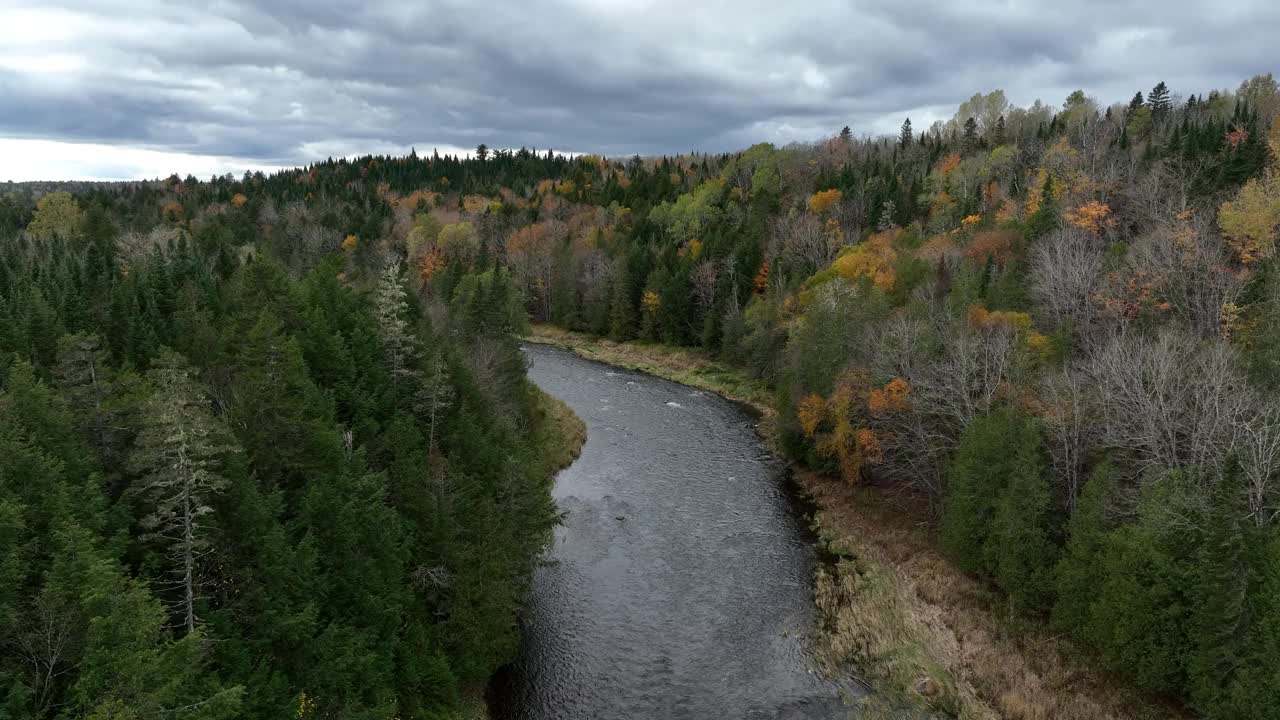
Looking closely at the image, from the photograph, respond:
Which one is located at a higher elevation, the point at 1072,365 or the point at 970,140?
the point at 970,140

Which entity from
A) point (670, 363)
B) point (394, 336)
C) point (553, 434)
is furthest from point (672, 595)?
point (670, 363)

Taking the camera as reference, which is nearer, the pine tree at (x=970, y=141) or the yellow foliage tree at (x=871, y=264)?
the yellow foliage tree at (x=871, y=264)

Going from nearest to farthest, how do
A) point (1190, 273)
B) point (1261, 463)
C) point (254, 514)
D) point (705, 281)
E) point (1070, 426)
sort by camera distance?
point (254, 514), point (1261, 463), point (1070, 426), point (1190, 273), point (705, 281)

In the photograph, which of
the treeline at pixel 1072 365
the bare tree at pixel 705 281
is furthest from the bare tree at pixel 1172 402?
the bare tree at pixel 705 281

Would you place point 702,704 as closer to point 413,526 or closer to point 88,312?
point 413,526

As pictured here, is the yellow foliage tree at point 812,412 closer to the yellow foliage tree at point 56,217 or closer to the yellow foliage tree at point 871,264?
the yellow foliage tree at point 871,264

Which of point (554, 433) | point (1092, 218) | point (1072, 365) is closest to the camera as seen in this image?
point (1072, 365)

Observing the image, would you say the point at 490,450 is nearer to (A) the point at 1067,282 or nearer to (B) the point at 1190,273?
(A) the point at 1067,282
